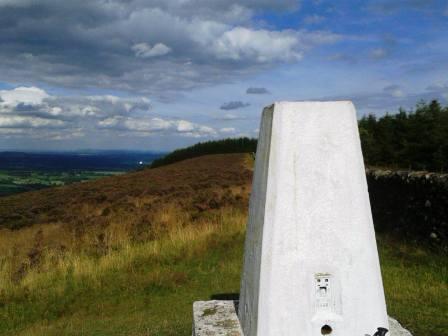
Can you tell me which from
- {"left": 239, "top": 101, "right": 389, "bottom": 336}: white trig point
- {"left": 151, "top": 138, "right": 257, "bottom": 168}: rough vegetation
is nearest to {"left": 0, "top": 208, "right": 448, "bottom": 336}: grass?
{"left": 239, "top": 101, "right": 389, "bottom": 336}: white trig point

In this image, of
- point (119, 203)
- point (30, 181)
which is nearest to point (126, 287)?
point (119, 203)

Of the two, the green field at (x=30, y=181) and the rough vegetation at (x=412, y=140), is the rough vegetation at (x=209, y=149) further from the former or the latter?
the rough vegetation at (x=412, y=140)

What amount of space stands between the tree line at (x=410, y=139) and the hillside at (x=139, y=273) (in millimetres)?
5038

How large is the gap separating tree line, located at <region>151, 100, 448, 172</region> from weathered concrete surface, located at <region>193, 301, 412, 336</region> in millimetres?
10667

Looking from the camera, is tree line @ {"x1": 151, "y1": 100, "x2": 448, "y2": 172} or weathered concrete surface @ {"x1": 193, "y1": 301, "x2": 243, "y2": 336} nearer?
weathered concrete surface @ {"x1": 193, "y1": 301, "x2": 243, "y2": 336}

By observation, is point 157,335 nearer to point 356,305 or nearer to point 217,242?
point 356,305

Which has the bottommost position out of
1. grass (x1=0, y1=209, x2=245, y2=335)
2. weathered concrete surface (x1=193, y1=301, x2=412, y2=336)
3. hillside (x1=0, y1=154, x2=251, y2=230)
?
grass (x1=0, y1=209, x2=245, y2=335)

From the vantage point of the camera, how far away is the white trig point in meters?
3.29

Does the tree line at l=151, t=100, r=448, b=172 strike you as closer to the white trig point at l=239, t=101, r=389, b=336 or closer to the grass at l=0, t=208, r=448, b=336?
the grass at l=0, t=208, r=448, b=336

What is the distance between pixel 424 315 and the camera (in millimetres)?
5949

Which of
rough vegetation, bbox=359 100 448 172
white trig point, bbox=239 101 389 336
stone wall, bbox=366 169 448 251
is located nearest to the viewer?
white trig point, bbox=239 101 389 336

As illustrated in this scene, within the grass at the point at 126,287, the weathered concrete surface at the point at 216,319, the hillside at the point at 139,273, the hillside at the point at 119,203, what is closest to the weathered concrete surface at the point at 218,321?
the weathered concrete surface at the point at 216,319

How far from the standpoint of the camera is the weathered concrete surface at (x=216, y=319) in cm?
390

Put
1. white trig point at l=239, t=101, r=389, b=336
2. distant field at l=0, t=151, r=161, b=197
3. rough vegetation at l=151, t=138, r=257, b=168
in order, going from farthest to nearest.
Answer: rough vegetation at l=151, t=138, r=257, b=168 < distant field at l=0, t=151, r=161, b=197 < white trig point at l=239, t=101, r=389, b=336
